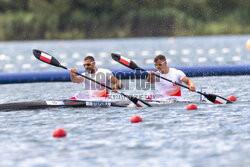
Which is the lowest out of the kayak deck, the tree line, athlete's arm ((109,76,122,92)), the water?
the water

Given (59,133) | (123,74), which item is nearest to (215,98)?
(59,133)

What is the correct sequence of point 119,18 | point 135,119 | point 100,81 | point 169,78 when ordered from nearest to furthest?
point 135,119 < point 169,78 < point 100,81 < point 119,18

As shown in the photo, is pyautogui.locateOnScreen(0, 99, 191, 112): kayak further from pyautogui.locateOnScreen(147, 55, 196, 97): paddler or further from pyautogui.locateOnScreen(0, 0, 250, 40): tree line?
pyautogui.locateOnScreen(0, 0, 250, 40): tree line

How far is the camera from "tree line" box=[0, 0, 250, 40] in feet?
241

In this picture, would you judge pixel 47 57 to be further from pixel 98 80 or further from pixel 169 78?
pixel 169 78

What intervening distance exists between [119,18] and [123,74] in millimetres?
59595

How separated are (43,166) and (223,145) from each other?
9.85 feet

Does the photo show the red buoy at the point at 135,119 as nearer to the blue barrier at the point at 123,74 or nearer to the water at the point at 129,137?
the water at the point at 129,137

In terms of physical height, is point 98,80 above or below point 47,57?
below

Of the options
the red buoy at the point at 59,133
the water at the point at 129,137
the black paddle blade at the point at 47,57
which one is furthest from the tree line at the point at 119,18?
the red buoy at the point at 59,133

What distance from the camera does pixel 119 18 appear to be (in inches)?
3081

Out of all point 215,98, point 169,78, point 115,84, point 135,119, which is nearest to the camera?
point 135,119

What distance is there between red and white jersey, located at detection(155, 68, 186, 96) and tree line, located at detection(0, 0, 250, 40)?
187 ft

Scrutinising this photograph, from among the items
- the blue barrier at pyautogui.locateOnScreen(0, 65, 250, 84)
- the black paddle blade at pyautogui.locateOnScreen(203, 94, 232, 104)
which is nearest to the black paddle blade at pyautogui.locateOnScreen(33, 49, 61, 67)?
the black paddle blade at pyautogui.locateOnScreen(203, 94, 232, 104)
